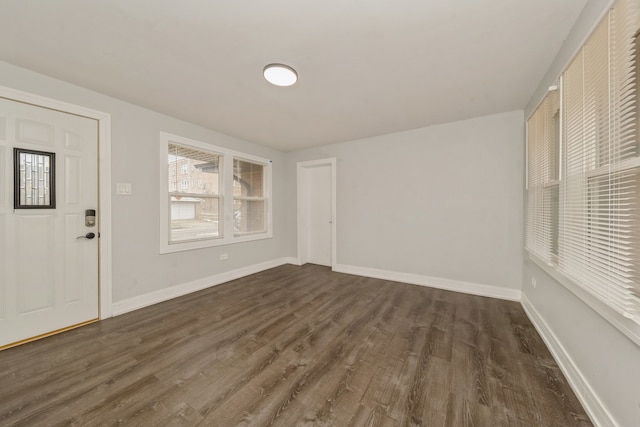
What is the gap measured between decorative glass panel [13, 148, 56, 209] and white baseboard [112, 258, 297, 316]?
Result: 1323 millimetres

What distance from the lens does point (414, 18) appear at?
1.58m

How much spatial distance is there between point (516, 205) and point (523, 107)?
4.21 feet

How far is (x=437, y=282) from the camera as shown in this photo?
364 centimetres

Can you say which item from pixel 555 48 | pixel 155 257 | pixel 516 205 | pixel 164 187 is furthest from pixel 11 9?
pixel 516 205

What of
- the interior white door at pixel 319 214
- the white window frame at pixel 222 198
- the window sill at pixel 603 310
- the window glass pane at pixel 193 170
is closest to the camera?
the window sill at pixel 603 310

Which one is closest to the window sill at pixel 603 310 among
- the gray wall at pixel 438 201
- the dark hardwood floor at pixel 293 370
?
the dark hardwood floor at pixel 293 370

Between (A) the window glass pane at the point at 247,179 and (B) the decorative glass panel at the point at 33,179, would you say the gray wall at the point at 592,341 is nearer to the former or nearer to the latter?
(A) the window glass pane at the point at 247,179

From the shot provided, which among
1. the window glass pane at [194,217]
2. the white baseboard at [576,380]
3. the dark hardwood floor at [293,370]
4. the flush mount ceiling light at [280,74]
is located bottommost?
the dark hardwood floor at [293,370]

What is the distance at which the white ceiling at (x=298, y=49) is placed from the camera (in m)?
1.53

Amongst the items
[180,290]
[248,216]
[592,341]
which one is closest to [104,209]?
[180,290]

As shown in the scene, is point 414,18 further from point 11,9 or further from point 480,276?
point 480,276

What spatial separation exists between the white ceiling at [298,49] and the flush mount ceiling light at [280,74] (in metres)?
0.07

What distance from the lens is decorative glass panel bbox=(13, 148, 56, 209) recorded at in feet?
7.04

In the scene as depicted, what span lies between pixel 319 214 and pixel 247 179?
168 cm
